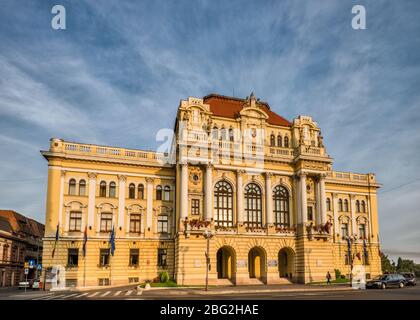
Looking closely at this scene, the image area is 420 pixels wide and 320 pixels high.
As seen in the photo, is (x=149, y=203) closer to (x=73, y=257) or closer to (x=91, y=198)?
(x=91, y=198)

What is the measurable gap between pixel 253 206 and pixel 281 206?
4200 mm

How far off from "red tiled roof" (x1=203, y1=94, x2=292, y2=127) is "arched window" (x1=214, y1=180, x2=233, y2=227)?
10.3m

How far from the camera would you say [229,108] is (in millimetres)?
58531

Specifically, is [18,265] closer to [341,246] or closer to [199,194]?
[199,194]

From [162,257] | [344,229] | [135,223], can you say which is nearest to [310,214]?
[344,229]

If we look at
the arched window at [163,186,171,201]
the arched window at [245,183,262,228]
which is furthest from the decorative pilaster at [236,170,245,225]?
the arched window at [163,186,171,201]

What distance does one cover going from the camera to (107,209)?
50188 mm

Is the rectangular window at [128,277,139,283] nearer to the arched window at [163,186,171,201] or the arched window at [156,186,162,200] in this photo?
the arched window at [156,186,162,200]

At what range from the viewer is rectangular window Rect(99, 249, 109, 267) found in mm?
48188

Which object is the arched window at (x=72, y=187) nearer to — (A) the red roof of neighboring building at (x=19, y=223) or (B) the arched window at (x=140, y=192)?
(B) the arched window at (x=140, y=192)

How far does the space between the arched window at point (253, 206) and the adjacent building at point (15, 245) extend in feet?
127

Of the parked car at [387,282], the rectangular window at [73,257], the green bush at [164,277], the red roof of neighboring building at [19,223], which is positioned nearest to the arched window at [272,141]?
the green bush at [164,277]
